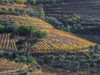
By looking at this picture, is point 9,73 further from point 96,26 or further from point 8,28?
point 96,26

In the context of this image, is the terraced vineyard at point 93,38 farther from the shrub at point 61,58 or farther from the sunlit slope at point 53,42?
the shrub at point 61,58

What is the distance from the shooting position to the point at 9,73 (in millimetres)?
36500

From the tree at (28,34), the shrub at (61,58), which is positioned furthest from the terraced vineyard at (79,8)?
the tree at (28,34)

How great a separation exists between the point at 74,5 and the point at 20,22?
29485mm

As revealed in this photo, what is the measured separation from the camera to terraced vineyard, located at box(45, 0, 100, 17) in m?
85.7

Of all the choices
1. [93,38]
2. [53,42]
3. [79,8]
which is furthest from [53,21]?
[53,42]

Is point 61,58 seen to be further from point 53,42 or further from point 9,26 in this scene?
point 9,26

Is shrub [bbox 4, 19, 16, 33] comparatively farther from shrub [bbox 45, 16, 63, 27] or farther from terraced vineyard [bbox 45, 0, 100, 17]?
terraced vineyard [bbox 45, 0, 100, 17]

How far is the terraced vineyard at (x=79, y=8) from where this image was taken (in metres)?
85.7

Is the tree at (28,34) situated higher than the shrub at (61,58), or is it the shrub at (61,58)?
the tree at (28,34)

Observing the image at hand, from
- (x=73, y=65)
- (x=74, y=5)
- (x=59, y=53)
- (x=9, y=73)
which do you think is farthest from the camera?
(x=74, y=5)

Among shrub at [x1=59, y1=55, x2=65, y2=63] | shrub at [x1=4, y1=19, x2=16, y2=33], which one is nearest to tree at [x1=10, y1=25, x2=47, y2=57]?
shrub at [x1=59, y1=55, x2=65, y2=63]

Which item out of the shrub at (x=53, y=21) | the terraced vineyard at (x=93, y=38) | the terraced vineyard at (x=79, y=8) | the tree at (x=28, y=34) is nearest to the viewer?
the tree at (x=28, y=34)

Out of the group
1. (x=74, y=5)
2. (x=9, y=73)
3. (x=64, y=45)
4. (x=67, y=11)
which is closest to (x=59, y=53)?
(x=64, y=45)
